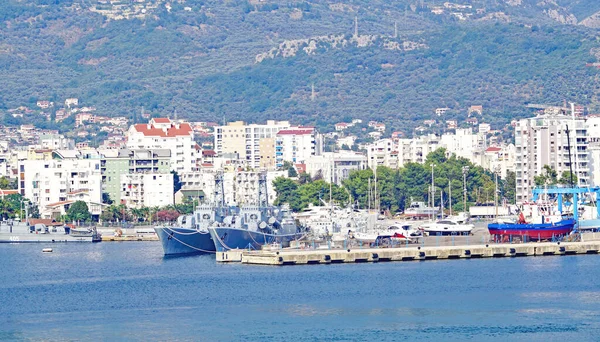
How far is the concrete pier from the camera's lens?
248 ft

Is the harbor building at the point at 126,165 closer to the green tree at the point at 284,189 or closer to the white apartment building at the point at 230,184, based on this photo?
the white apartment building at the point at 230,184

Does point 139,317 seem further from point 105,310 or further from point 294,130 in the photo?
point 294,130

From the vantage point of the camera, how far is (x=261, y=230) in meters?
86.5

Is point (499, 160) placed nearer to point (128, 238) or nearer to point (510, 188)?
point (510, 188)

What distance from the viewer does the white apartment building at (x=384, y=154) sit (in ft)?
512

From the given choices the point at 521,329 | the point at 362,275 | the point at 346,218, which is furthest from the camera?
the point at 346,218

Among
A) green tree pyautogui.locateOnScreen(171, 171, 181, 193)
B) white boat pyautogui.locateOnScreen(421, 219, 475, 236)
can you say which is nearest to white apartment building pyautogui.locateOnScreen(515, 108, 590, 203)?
white boat pyautogui.locateOnScreen(421, 219, 475, 236)

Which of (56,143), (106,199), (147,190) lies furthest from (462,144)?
(106,199)

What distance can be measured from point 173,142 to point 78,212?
106 ft

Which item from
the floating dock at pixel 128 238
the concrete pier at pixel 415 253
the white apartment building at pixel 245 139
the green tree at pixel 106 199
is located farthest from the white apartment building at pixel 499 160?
the concrete pier at pixel 415 253

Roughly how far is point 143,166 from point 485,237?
174 feet

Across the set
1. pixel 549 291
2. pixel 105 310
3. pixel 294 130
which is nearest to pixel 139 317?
pixel 105 310

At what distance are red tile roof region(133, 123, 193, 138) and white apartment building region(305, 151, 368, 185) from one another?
40.3 ft

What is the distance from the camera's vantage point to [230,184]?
129125 mm
